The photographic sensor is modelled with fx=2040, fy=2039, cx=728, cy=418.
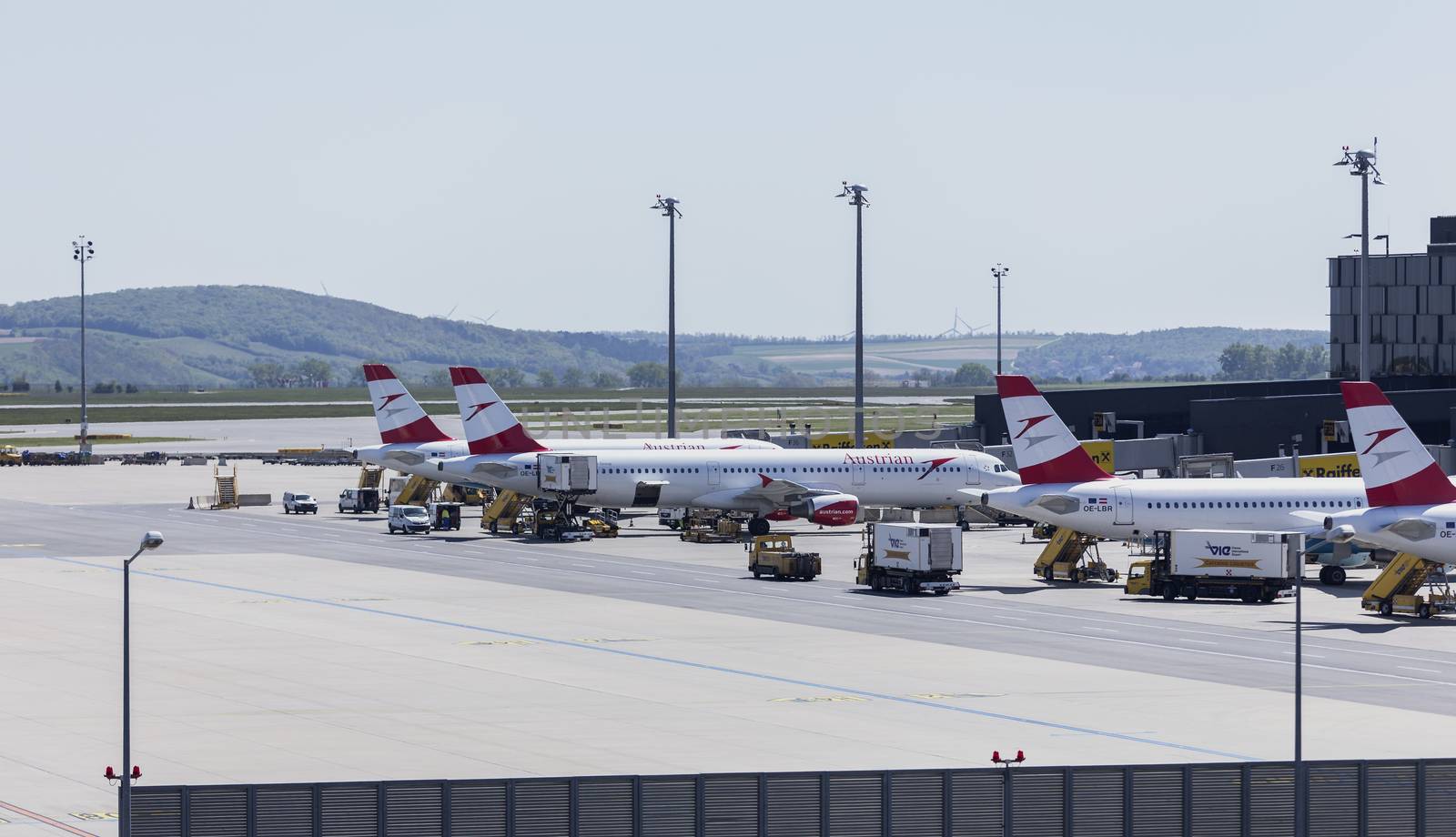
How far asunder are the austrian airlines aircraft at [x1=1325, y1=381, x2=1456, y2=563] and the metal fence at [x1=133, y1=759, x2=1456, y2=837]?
3298 cm

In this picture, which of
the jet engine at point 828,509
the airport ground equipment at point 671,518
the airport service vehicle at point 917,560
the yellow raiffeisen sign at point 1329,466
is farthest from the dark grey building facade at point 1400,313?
the airport service vehicle at point 917,560

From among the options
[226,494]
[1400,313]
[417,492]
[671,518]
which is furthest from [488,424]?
[1400,313]

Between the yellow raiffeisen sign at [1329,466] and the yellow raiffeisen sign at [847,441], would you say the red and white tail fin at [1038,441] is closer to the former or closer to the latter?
the yellow raiffeisen sign at [1329,466]

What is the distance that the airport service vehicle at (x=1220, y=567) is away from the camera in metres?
70.1

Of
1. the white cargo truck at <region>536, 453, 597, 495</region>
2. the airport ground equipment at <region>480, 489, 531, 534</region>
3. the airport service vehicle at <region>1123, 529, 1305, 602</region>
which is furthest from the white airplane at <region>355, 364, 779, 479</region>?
the airport service vehicle at <region>1123, 529, 1305, 602</region>

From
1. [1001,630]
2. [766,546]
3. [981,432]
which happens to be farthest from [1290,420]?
[1001,630]

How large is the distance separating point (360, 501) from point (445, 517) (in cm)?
1451

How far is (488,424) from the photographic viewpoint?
10250cm

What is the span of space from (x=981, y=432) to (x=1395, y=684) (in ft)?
285

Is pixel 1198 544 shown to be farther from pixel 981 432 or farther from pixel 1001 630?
pixel 981 432

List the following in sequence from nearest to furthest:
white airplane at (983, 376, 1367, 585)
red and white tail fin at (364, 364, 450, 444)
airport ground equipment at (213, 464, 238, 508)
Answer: white airplane at (983, 376, 1367, 585) < red and white tail fin at (364, 364, 450, 444) < airport ground equipment at (213, 464, 238, 508)

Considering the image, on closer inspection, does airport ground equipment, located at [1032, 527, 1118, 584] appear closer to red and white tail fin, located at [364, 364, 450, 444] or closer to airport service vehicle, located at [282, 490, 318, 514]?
red and white tail fin, located at [364, 364, 450, 444]

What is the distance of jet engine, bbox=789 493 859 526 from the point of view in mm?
101438

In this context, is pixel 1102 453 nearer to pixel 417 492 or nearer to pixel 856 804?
pixel 417 492
